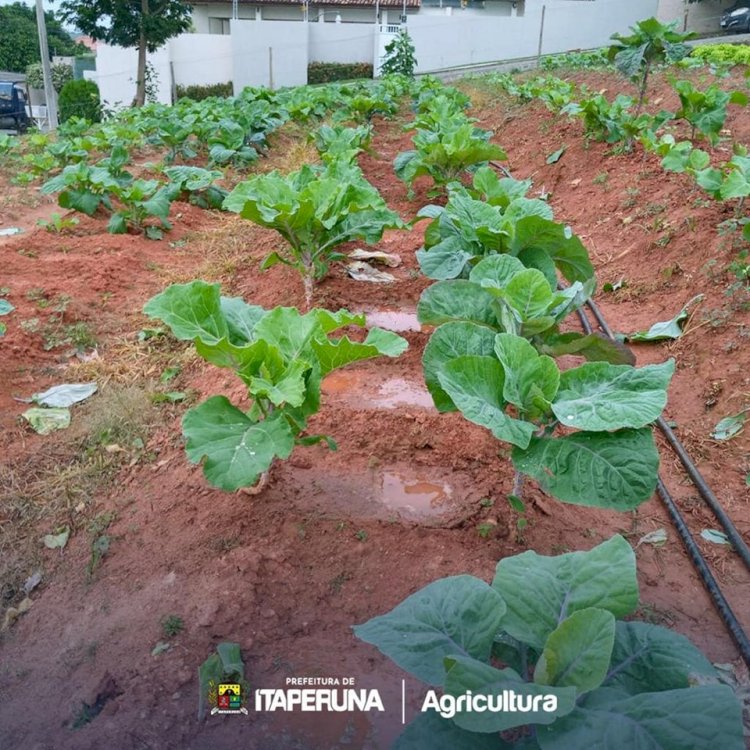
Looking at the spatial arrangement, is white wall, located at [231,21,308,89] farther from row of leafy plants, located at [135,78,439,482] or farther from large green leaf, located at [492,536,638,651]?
large green leaf, located at [492,536,638,651]

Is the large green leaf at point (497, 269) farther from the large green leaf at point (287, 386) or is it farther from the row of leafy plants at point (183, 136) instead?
the row of leafy plants at point (183, 136)

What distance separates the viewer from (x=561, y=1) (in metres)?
30.5

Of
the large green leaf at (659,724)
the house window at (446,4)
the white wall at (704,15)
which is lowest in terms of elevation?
the large green leaf at (659,724)

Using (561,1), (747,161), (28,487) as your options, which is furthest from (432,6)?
(28,487)

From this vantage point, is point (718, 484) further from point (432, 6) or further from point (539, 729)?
point (432, 6)

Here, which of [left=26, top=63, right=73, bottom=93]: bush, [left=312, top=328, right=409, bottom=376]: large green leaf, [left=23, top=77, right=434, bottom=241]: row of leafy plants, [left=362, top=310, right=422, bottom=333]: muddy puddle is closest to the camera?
[left=312, top=328, right=409, bottom=376]: large green leaf

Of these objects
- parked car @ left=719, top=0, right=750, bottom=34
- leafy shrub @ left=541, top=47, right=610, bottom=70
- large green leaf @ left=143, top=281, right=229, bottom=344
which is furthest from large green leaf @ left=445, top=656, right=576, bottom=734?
parked car @ left=719, top=0, right=750, bottom=34

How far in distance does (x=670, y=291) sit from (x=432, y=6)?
36382 millimetres

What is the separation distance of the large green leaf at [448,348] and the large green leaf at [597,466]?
333mm

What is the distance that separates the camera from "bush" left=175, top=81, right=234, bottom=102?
27.3 m

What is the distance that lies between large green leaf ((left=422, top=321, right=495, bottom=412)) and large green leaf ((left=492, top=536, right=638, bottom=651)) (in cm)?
70

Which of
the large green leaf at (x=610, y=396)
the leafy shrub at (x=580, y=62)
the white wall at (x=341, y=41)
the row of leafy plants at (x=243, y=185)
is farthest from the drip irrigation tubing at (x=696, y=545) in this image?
the white wall at (x=341, y=41)

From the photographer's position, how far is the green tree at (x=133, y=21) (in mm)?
22045

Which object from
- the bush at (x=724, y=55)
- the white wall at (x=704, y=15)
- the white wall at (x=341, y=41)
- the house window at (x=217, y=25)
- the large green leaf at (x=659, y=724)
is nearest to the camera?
the large green leaf at (x=659, y=724)
